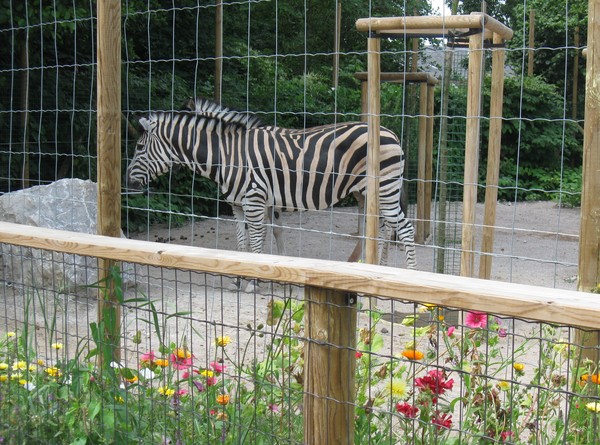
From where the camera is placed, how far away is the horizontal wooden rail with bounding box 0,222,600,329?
1.74 m

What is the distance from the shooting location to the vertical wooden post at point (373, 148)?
5270mm

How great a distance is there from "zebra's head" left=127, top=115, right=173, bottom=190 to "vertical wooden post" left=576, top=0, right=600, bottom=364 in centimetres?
481

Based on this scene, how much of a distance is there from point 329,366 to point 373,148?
339 cm

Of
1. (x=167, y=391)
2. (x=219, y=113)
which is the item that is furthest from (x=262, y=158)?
(x=167, y=391)

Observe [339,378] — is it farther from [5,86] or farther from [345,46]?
[345,46]

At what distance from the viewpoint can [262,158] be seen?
764 centimetres

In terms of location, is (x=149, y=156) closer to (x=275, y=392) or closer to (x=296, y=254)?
(x=296, y=254)

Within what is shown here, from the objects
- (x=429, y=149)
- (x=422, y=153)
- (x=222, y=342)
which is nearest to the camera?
(x=222, y=342)

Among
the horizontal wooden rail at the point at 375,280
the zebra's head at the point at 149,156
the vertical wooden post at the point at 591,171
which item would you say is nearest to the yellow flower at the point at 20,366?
the horizontal wooden rail at the point at 375,280

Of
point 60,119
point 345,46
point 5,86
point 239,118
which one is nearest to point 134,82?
point 60,119

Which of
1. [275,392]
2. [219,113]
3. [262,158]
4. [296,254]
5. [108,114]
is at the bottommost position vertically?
[296,254]

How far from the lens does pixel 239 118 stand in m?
7.59

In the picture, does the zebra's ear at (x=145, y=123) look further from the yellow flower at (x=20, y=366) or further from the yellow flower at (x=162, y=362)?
the yellow flower at (x=162, y=362)

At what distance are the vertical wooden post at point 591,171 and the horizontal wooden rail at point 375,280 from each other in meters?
1.38
